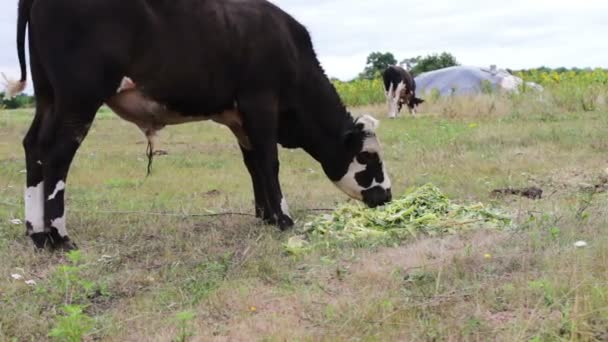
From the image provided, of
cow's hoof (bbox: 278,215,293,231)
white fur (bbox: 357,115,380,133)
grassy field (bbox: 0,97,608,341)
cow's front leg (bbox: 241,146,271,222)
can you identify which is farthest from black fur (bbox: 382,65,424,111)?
cow's hoof (bbox: 278,215,293,231)

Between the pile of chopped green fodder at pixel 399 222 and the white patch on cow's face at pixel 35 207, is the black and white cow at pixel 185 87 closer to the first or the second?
the white patch on cow's face at pixel 35 207

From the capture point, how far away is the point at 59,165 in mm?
5383

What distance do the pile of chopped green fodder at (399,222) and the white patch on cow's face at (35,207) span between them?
187 cm

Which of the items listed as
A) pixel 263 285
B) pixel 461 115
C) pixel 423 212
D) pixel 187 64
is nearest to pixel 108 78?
pixel 187 64

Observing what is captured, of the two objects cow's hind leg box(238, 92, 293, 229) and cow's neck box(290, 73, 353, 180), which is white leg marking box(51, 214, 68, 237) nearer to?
cow's hind leg box(238, 92, 293, 229)

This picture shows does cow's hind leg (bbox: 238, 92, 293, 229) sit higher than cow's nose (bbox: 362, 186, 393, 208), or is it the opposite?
cow's hind leg (bbox: 238, 92, 293, 229)

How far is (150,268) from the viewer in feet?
16.2

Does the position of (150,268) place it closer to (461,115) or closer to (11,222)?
(11,222)

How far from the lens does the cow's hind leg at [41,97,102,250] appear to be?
5.33 meters

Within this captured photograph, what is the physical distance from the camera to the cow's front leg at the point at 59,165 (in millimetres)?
5352

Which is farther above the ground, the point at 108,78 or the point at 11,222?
the point at 108,78

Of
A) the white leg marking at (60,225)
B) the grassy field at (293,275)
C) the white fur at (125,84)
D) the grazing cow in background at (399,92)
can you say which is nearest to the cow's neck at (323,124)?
the grassy field at (293,275)

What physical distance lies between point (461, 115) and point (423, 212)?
507 inches

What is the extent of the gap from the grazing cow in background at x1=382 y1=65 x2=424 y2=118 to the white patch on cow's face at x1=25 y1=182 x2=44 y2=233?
54.3 ft
